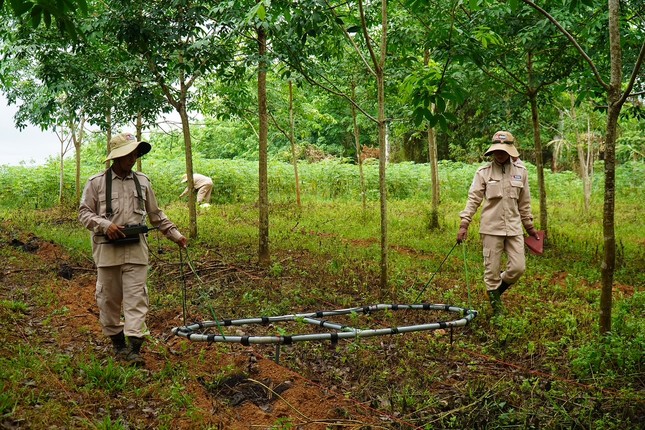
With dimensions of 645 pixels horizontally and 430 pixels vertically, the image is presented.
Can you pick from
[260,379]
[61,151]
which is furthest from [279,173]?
[260,379]

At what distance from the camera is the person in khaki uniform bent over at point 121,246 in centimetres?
505

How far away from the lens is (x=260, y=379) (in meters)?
4.88

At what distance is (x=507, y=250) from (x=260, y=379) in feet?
11.0

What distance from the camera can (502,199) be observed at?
6418 millimetres

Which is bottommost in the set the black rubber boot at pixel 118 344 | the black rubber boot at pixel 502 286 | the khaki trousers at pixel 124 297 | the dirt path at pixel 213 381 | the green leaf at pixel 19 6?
the dirt path at pixel 213 381

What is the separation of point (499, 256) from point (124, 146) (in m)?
4.34

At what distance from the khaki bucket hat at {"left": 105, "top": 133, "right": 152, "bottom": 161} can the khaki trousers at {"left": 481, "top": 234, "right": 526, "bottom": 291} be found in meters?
4.01

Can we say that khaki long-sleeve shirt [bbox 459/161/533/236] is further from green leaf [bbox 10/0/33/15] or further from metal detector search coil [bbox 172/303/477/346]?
green leaf [bbox 10/0/33/15]

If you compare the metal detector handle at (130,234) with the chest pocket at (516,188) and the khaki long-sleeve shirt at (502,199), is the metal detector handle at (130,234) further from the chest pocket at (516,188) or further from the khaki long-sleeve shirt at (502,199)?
the chest pocket at (516,188)

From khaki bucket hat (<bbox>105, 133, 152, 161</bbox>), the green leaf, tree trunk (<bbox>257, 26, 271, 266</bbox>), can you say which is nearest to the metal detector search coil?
khaki bucket hat (<bbox>105, 133, 152, 161</bbox>)

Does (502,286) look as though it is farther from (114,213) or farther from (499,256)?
(114,213)

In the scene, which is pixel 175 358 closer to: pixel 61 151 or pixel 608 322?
pixel 608 322

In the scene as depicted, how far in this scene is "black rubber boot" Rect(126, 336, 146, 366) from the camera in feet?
16.6

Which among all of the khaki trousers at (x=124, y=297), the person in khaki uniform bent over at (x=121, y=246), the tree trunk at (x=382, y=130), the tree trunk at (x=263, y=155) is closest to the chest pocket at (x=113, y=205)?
the person in khaki uniform bent over at (x=121, y=246)
